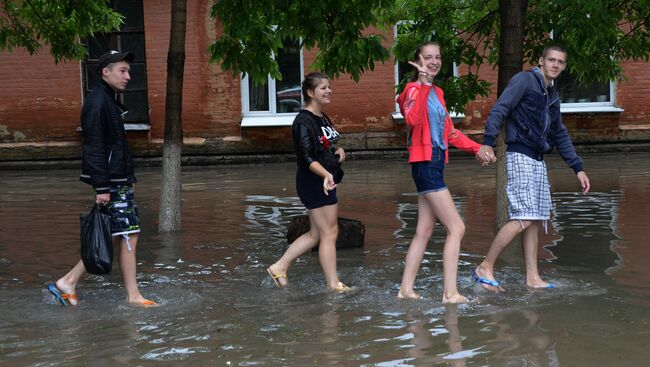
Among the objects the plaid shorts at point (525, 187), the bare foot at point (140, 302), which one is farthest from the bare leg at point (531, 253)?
the bare foot at point (140, 302)

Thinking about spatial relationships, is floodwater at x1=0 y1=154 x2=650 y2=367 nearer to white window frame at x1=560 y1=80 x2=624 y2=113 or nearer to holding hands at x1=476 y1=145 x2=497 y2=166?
holding hands at x1=476 y1=145 x2=497 y2=166

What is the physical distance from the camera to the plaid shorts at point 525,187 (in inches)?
268

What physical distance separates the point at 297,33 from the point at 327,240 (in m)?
3.30

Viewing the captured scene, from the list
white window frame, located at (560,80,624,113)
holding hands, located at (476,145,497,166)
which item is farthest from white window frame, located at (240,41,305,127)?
holding hands, located at (476,145,497,166)

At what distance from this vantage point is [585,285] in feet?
22.7

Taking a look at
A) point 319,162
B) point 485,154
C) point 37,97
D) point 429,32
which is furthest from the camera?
point 37,97

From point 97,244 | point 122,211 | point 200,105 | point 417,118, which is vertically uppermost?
point 200,105

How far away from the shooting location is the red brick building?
1973 centimetres

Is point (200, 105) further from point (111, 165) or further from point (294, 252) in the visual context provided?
point (111, 165)

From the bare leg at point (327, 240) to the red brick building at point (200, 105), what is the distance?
12825 mm

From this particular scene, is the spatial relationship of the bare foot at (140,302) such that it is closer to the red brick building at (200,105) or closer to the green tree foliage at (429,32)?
the green tree foliage at (429,32)

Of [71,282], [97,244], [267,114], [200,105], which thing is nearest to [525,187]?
[97,244]

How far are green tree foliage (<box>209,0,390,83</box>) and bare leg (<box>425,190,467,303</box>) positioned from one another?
350 centimetres

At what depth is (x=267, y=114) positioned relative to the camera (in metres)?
20.4
